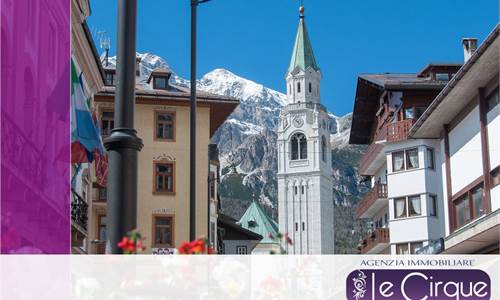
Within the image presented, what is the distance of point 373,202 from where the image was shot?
4959 centimetres

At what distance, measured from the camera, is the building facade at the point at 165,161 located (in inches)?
1772

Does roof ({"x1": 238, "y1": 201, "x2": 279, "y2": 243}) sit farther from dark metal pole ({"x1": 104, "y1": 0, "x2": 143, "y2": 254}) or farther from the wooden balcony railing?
dark metal pole ({"x1": 104, "y1": 0, "x2": 143, "y2": 254})

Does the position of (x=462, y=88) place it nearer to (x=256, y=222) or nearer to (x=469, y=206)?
(x=469, y=206)

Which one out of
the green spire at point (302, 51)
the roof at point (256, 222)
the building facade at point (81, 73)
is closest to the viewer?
the building facade at point (81, 73)

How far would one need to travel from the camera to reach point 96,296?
5.12m

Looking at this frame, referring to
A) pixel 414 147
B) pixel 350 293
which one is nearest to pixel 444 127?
pixel 414 147

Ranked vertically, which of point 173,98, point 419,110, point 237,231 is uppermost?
point 173,98

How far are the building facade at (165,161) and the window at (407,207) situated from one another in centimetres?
1013

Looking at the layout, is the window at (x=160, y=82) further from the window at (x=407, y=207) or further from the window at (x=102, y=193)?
the window at (x=407, y=207)

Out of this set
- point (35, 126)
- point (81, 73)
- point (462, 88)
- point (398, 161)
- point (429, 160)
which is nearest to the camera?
point (35, 126)

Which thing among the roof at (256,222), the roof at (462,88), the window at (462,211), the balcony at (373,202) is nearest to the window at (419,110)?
the balcony at (373,202)

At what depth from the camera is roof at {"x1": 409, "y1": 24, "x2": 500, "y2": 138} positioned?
2305 centimetres

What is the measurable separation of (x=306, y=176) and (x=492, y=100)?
429ft

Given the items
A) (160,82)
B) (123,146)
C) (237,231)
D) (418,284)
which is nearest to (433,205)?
(160,82)
